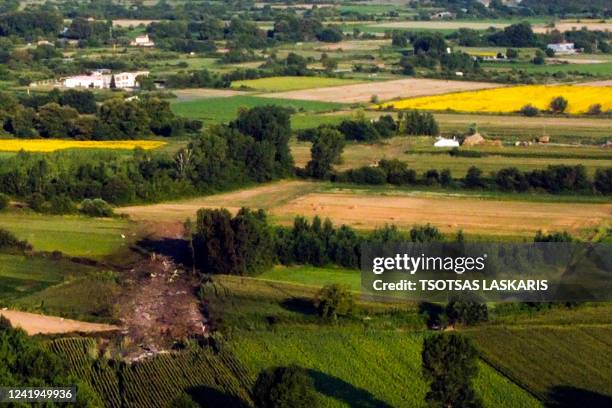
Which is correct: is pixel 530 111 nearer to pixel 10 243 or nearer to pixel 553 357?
pixel 10 243

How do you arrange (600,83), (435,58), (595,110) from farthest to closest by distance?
(435,58), (600,83), (595,110)

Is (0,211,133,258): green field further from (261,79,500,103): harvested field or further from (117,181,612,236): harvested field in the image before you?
(261,79,500,103): harvested field

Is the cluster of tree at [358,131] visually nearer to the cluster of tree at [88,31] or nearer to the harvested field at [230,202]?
the harvested field at [230,202]

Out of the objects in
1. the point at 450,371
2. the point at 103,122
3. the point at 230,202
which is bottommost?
the point at 103,122

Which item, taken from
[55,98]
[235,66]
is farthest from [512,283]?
[235,66]

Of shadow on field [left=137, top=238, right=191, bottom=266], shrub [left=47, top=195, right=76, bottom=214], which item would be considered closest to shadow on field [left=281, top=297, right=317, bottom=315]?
shadow on field [left=137, top=238, right=191, bottom=266]

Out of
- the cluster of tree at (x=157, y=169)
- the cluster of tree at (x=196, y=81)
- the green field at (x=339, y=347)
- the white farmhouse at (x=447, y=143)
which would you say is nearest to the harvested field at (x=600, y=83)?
the cluster of tree at (x=196, y=81)

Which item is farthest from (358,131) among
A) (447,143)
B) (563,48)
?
(563,48)
